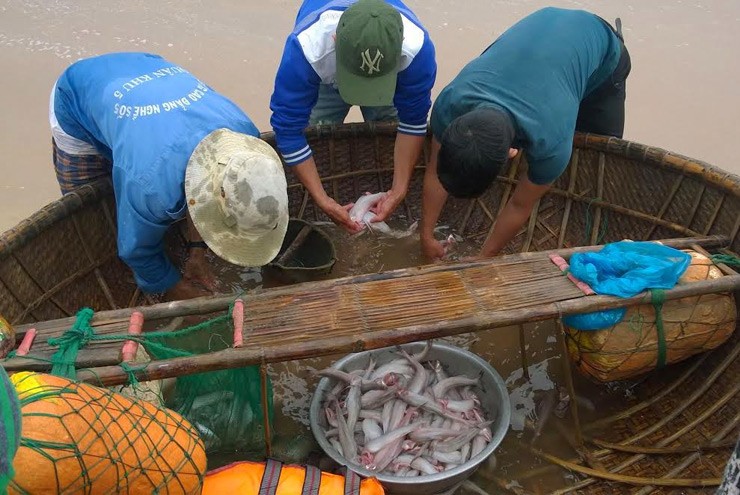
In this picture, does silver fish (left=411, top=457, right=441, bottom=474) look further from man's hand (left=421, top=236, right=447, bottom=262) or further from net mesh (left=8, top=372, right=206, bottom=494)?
man's hand (left=421, top=236, right=447, bottom=262)

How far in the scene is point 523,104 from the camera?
10.8 feet

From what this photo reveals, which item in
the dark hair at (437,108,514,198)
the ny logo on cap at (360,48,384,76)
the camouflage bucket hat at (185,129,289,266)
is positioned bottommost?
the camouflage bucket hat at (185,129,289,266)

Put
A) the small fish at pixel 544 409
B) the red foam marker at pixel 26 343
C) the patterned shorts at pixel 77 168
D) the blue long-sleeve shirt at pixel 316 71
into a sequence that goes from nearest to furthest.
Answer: the red foam marker at pixel 26 343 → the small fish at pixel 544 409 → the blue long-sleeve shirt at pixel 316 71 → the patterned shorts at pixel 77 168

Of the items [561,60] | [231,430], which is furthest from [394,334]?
[561,60]

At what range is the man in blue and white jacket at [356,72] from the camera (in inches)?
135

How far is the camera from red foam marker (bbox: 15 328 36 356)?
270 cm

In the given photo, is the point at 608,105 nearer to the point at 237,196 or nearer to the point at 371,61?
the point at 371,61

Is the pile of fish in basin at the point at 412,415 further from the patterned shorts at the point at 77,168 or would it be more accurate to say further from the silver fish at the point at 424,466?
the patterned shorts at the point at 77,168

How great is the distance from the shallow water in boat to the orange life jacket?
0.64 metres

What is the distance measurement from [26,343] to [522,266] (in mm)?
2552

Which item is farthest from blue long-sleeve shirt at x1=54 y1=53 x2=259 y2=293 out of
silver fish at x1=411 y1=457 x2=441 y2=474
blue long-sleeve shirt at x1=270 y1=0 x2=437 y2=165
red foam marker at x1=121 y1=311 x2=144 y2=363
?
silver fish at x1=411 y1=457 x2=441 y2=474

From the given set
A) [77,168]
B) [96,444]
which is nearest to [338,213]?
[77,168]

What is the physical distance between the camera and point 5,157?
6.52 metres

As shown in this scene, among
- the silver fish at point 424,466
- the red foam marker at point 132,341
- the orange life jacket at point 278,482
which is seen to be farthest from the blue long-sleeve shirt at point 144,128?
the silver fish at point 424,466
